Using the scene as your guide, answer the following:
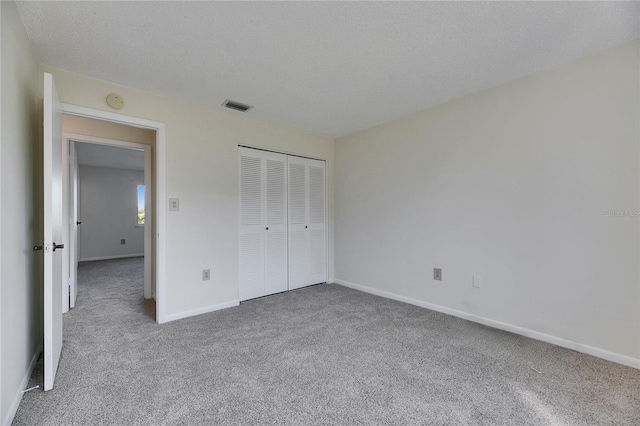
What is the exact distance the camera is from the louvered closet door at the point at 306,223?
3.85 m

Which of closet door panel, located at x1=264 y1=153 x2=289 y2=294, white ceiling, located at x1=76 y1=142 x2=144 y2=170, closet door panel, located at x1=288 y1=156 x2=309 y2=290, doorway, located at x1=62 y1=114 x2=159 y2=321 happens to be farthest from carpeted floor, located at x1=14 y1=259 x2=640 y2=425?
white ceiling, located at x1=76 y1=142 x2=144 y2=170

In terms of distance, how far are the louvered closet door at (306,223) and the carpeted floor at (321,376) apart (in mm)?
1155

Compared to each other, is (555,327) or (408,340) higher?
(555,327)

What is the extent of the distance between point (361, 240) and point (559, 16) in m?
2.83

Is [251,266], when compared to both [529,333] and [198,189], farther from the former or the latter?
[529,333]

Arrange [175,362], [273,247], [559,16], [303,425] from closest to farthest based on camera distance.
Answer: [303,425]
[559,16]
[175,362]
[273,247]

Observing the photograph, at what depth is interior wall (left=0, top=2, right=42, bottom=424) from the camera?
1.36m

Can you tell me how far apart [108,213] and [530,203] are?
818 cm

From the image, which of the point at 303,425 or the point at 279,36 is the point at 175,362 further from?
the point at 279,36

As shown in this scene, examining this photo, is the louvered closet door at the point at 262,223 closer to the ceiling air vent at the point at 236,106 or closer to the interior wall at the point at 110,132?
the ceiling air vent at the point at 236,106

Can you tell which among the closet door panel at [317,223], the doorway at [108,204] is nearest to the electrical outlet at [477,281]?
the closet door panel at [317,223]

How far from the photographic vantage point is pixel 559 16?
5.42 ft

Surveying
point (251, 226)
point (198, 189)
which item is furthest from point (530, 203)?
point (198, 189)

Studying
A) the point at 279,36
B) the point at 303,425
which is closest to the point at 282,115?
the point at 279,36
